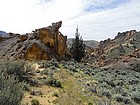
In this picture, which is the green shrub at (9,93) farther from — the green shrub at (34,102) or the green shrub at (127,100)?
the green shrub at (127,100)

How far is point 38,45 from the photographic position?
107 ft

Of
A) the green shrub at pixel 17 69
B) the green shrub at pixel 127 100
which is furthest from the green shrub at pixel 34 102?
the green shrub at pixel 127 100

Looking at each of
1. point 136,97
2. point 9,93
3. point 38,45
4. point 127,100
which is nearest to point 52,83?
point 127,100

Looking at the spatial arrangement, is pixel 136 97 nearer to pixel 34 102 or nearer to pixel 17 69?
pixel 17 69

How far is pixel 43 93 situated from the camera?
47.3ft

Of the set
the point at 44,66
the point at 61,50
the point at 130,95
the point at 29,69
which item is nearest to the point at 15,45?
the point at 61,50

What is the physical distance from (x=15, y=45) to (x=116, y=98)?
20296 millimetres

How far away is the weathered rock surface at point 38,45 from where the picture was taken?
3139cm

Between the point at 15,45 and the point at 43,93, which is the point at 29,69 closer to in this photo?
the point at 43,93

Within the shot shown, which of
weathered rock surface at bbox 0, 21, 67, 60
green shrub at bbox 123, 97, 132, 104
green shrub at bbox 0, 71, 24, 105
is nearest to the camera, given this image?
green shrub at bbox 0, 71, 24, 105

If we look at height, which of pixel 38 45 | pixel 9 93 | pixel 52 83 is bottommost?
pixel 52 83

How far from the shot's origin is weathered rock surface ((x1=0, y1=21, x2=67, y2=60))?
3139cm

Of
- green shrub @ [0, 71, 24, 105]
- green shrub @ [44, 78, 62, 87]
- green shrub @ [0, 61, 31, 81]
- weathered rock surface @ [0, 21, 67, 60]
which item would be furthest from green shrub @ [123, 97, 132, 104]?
weathered rock surface @ [0, 21, 67, 60]

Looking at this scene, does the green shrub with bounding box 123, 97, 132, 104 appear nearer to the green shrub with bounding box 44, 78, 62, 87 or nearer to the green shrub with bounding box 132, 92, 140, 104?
the green shrub with bounding box 132, 92, 140, 104
